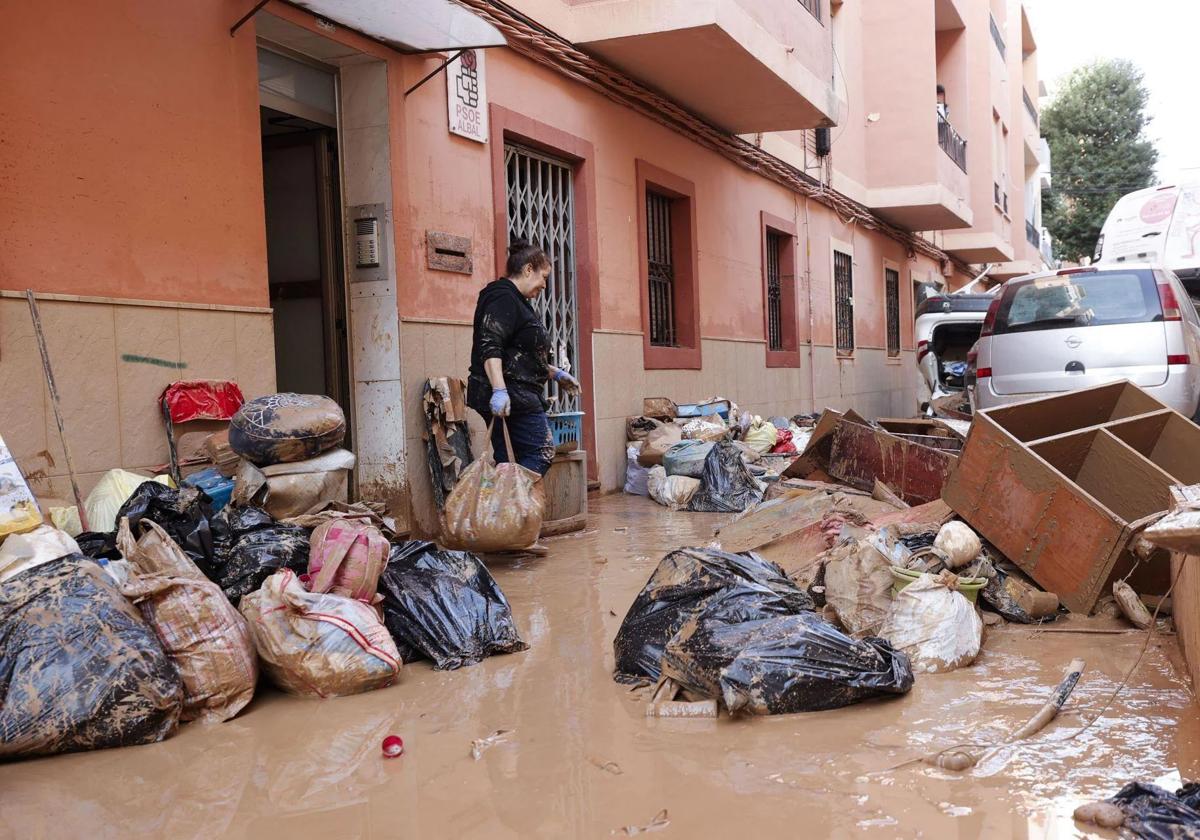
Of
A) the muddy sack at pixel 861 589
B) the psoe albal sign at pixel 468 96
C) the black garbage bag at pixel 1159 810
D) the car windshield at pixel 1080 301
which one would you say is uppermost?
the psoe albal sign at pixel 468 96

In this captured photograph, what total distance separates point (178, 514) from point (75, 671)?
3.27 feet

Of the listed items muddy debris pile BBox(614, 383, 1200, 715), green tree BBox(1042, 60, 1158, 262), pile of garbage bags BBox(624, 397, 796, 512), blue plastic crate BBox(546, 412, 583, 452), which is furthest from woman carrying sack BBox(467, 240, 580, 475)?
green tree BBox(1042, 60, 1158, 262)

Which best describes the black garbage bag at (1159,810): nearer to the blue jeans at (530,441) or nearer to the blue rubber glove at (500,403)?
the blue rubber glove at (500,403)

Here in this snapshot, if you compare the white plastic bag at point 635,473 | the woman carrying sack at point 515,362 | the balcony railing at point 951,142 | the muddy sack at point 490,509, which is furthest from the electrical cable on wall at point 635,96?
the balcony railing at point 951,142

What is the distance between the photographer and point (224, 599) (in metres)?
3.31

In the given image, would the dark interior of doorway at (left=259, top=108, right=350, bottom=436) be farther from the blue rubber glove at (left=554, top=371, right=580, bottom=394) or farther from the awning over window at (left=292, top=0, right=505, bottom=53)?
the blue rubber glove at (left=554, top=371, right=580, bottom=394)

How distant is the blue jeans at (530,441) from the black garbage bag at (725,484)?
2301 mm

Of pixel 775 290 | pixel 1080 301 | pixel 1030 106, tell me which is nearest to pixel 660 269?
pixel 775 290

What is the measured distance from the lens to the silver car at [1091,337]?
7.38 meters

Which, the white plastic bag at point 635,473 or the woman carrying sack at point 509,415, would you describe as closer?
the woman carrying sack at point 509,415

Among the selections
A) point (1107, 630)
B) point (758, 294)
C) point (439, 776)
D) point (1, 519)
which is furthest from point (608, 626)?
point (758, 294)

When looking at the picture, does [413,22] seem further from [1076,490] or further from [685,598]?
[1076,490]

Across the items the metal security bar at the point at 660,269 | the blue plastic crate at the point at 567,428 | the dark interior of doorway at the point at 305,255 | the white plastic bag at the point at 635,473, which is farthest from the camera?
the metal security bar at the point at 660,269

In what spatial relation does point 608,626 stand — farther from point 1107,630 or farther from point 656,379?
point 656,379
